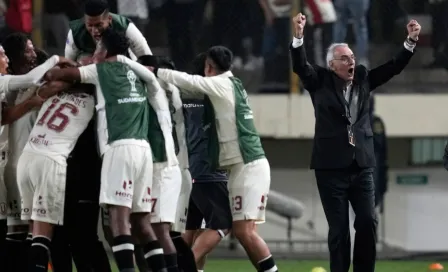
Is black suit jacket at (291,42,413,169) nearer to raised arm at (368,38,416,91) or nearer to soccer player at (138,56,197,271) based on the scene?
raised arm at (368,38,416,91)

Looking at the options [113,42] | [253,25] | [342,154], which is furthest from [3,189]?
[253,25]

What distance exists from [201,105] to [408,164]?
6.71m

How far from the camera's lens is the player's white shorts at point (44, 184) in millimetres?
10664

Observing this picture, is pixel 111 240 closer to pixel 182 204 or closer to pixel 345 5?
pixel 182 204

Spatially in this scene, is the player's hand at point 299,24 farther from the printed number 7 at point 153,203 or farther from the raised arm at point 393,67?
the printed number 7 at point 153,203

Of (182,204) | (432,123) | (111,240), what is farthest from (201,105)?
(432,123)

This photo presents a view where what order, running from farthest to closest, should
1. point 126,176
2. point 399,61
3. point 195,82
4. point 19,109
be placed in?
point 399,61 → point 195,82 → point 19,109 → point 126,176

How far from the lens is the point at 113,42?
1083 centimetres

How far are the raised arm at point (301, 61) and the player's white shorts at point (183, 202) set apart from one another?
123cm

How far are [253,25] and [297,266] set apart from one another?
3.41 meters

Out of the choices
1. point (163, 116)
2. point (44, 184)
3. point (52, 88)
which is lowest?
point (44, 184)

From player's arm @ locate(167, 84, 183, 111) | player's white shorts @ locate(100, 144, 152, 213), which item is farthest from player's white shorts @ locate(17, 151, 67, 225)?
player's arm @ locate(167, 84, 183, 111)

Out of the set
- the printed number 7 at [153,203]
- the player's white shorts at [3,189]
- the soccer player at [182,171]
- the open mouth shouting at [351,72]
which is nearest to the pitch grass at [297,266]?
the soccer player at [182,171]

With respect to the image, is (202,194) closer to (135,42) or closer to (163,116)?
(163,116)
